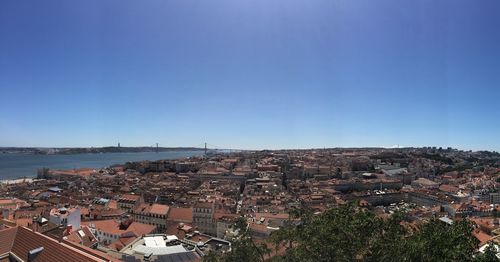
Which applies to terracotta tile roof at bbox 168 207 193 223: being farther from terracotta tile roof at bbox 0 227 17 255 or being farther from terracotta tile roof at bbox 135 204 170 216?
terracotta tile roof at bbox 0 227 17 255

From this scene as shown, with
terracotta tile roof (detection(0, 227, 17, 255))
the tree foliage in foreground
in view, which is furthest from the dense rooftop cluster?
the tree foliage in foreground

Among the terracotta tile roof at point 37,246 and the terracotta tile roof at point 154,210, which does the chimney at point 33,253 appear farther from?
the terracotta tile roof at point 154,210

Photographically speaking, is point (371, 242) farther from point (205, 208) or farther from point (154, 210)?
point (154, 210)

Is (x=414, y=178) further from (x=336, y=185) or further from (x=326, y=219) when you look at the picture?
(x=326, y=219)

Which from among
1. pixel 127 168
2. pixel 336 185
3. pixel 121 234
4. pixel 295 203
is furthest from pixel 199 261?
pixel 127 168

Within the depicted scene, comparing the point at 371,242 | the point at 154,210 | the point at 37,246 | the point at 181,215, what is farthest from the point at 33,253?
the point at 154,210
